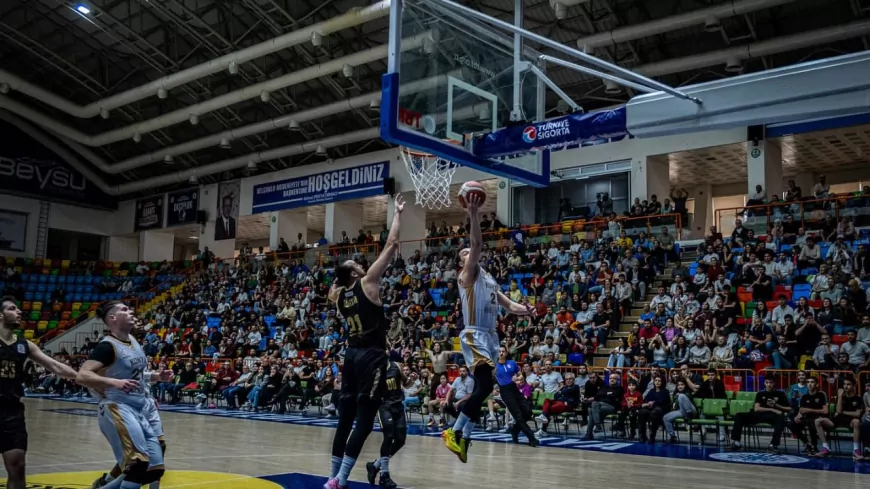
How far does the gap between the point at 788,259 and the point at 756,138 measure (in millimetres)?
5319

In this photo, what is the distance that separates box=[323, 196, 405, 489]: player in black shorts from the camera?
19.2 feet

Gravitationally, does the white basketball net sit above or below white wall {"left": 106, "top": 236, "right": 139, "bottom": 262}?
below

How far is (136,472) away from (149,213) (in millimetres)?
33151

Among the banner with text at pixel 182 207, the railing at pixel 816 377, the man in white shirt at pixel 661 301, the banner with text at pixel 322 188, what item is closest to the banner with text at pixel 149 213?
the banner with text at pixel 182 207

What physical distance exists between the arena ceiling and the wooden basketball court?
8.60 m

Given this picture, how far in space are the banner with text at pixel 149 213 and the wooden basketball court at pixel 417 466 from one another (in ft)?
78.7

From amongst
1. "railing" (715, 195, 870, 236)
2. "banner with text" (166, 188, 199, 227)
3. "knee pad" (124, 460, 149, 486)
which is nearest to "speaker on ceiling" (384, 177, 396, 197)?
"banner with text" (166, 188, 199, 227)

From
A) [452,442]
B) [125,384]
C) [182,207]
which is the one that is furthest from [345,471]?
[182,207]

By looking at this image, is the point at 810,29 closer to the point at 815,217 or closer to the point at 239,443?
the point at 815,217

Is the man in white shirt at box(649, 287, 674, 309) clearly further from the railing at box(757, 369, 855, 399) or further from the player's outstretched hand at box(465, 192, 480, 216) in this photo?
the player's outstretched hand at box(465, 192, 480, 216)

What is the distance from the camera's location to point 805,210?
59.3 ft

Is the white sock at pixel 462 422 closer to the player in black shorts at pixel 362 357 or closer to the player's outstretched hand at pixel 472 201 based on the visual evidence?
the player in black shorts at pixel 362 357

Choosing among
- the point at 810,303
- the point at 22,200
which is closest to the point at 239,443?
the point at 810,303

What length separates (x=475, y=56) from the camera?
10484 millimetres
